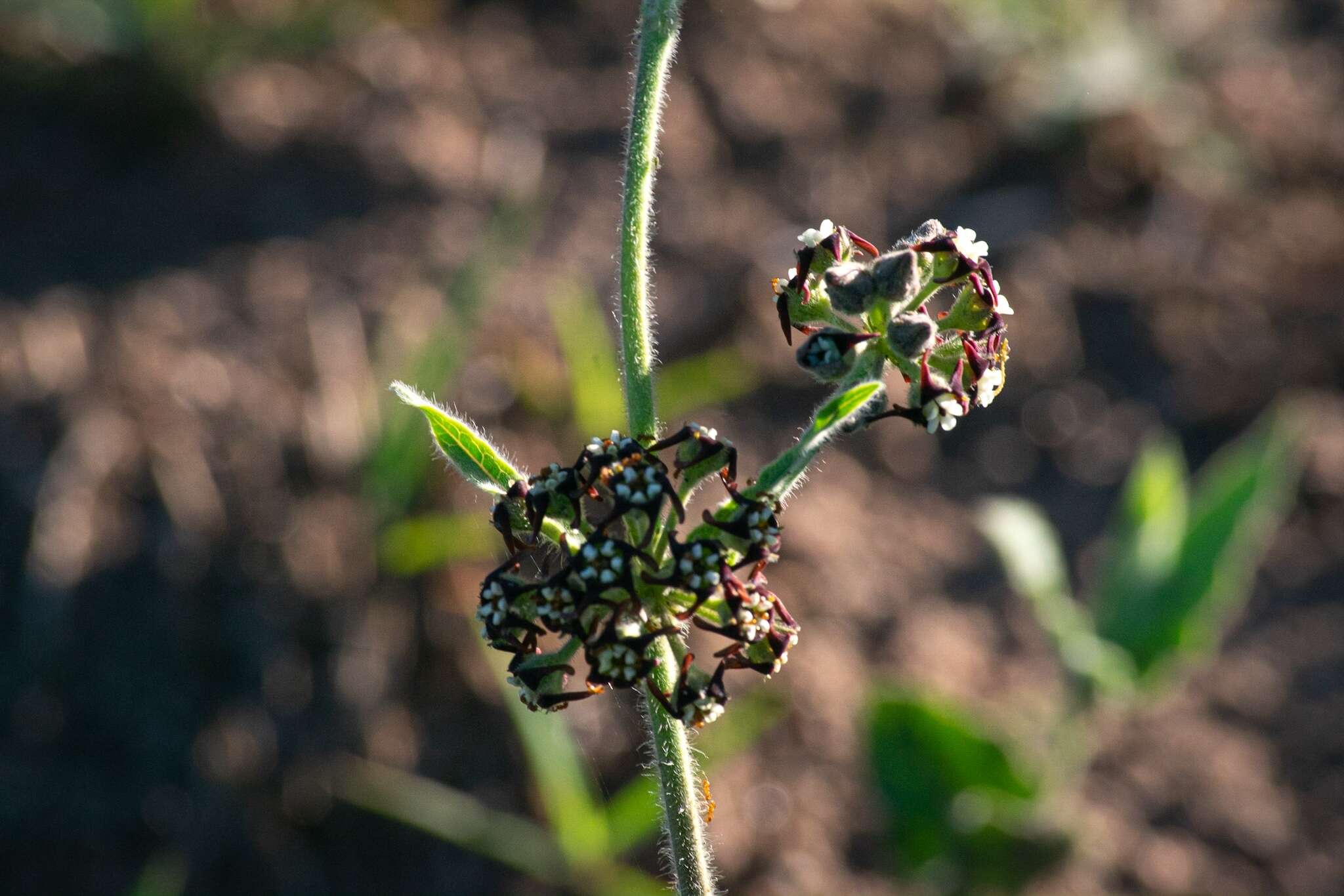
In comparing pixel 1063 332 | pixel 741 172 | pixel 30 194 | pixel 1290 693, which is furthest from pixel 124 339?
pixel 1290 693

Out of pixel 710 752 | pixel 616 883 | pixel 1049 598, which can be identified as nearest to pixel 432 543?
pixel 710 752

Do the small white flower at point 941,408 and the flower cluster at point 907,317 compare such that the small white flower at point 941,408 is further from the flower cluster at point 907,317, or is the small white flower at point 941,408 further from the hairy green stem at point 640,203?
the hairy green stem at point 640,203

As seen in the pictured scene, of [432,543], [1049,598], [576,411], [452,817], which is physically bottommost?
[452,817]

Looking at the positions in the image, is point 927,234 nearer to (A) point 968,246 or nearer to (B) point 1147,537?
(A) point 968,246

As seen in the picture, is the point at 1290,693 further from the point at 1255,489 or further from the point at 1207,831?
the point at 1255,489

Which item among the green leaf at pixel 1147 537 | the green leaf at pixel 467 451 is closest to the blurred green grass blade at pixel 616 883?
the green leaf at pixel 1147 537
